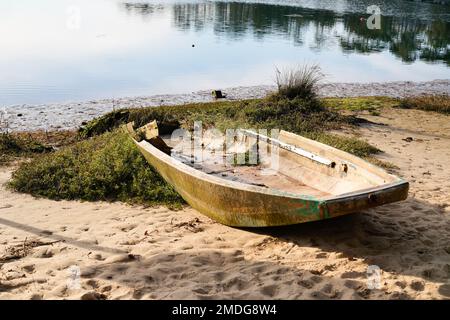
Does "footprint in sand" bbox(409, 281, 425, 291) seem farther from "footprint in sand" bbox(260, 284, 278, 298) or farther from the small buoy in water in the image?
the small buoy in water

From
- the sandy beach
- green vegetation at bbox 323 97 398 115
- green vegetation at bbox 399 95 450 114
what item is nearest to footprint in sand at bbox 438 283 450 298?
the sandy beach

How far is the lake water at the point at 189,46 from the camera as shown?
1659 cm

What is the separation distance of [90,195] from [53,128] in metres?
4.92

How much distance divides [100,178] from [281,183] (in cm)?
244

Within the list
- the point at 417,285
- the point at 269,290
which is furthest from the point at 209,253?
the point at 417,285

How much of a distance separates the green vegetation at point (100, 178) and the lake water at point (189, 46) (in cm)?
682

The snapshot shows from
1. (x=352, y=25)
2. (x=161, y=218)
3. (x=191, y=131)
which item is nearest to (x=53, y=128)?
(x=191, y=131)

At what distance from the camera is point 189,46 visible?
73.2 ft

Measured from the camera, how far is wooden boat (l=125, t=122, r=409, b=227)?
466cm

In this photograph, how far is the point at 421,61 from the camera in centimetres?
2222

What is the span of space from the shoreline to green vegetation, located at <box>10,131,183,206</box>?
13.0 feet

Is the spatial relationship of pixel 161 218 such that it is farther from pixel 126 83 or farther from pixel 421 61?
pixel 421 61

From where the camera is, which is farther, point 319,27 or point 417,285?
point 319,27

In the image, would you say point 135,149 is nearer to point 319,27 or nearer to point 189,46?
point 189,46
